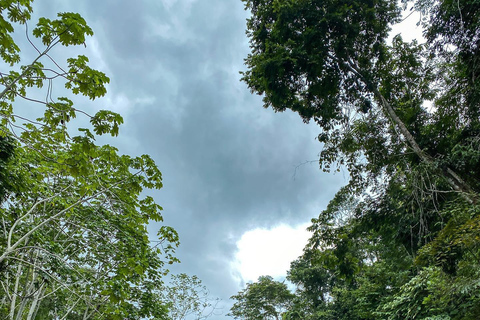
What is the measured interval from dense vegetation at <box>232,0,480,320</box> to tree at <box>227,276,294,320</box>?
692 inches

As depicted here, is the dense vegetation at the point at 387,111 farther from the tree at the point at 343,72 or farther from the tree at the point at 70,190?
the tree at the point at 70,190

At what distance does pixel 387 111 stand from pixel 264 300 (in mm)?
23875

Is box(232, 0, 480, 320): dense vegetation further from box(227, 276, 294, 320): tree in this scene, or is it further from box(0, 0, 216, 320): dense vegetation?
box(227, 276, 294, 320): tree

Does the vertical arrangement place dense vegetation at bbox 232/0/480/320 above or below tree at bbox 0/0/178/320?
above

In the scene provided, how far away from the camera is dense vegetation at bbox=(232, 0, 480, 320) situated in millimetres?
4863

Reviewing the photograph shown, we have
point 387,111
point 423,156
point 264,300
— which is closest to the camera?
point 423,156

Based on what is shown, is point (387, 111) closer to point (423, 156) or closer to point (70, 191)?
point (423, 156)

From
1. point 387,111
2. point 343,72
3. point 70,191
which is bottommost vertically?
point 70,191

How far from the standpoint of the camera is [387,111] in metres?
5.96

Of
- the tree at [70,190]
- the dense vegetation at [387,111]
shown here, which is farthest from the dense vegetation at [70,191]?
the dense vegetation at [387,111]

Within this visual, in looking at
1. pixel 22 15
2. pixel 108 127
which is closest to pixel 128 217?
pixel 108 127

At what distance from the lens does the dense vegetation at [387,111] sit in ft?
16.0

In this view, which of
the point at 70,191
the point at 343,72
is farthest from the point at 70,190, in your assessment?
the point at 343,72

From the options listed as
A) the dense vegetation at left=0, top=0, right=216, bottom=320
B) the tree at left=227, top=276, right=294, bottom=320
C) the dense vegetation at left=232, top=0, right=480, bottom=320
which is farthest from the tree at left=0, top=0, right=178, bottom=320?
the tree at left=227, top=276, right=294, bottom=320
